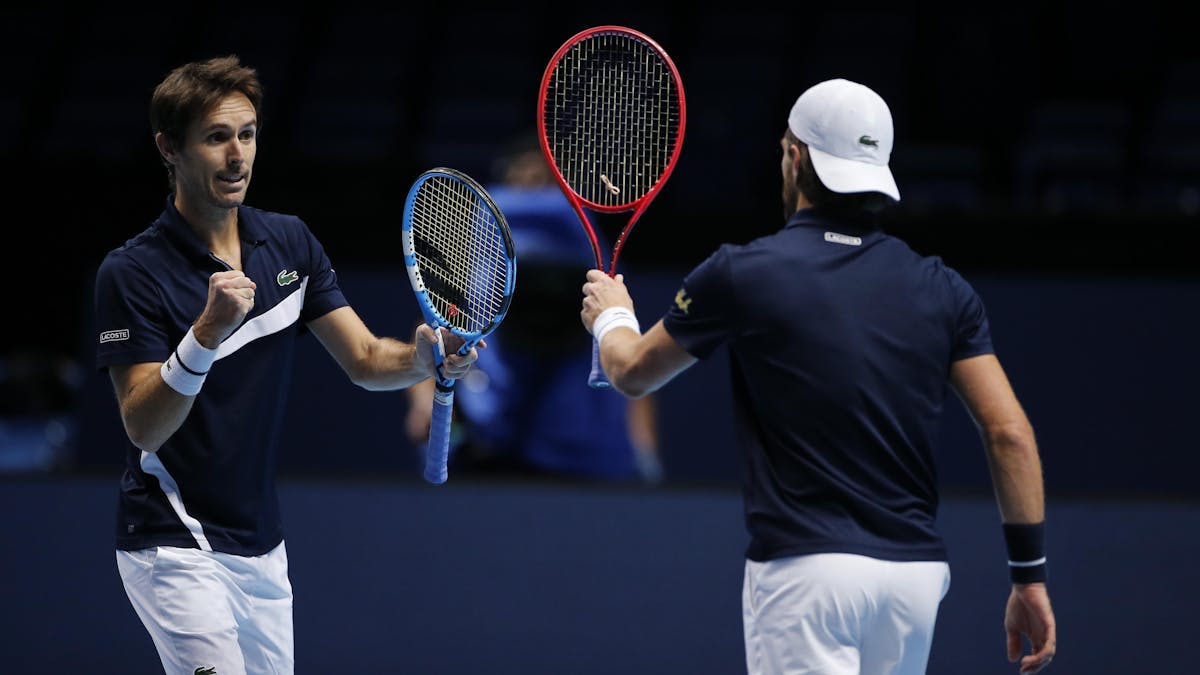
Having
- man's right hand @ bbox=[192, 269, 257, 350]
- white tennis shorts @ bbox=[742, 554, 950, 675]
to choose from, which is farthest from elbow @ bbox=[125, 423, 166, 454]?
white tennis shorts @ bbox=[742, 554, 950, 675]

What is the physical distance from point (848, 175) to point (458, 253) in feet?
2.90

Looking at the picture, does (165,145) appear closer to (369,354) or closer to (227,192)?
(227,192)

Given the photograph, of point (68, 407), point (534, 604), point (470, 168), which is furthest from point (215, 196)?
point (68, 407)

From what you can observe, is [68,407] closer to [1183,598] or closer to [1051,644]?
[1183,598]

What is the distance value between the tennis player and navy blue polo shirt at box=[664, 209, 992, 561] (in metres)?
0.59

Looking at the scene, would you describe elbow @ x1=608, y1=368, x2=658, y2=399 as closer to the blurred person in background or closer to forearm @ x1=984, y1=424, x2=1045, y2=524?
forearm @ x1=984, y1=424, x2=1045, y2=524

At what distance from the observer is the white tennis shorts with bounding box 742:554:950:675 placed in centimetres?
257

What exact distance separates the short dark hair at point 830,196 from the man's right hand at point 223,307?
3.49ft

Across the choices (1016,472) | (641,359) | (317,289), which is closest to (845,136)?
(641,359)

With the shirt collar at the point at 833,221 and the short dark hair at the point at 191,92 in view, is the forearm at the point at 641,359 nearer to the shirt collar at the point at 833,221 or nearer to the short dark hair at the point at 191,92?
the shirt collar at the point at 833,221

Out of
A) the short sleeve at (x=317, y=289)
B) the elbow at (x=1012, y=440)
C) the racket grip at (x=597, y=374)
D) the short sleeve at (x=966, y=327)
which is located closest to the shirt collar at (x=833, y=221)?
the short sleeve at (x=966, y=327)

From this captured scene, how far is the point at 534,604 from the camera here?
15.6ft

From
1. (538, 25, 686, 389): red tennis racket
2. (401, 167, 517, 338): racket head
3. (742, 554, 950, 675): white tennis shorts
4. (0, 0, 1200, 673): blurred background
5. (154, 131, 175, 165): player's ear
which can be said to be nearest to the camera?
(742, 554, 950, 675): white tennis shorts

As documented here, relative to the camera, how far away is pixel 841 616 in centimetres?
257
